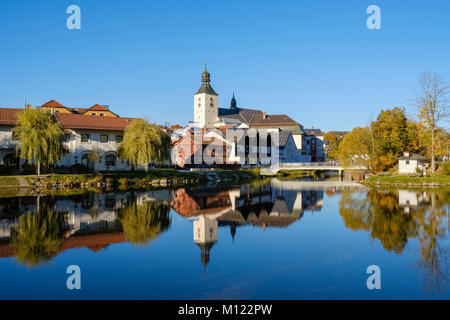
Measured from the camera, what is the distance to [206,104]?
102 meters

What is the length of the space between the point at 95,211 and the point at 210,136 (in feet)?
141

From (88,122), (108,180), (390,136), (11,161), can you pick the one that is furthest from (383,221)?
(11,161)

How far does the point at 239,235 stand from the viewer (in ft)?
41.5

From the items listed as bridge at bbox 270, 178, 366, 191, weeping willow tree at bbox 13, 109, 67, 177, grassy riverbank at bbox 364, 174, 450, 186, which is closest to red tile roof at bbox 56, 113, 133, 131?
weeping willow tree at bbox 13, 109, 67, 177

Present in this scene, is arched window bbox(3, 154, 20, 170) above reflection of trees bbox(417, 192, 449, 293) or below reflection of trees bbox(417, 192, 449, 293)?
above

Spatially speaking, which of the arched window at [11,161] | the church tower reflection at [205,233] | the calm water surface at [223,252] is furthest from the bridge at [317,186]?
the arched window at [11,161]

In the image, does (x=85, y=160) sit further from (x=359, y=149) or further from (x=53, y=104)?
(x=53, y=104)

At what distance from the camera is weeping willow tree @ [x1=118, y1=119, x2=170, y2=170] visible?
34.7 metres

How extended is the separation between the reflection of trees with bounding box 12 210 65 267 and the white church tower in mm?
86968

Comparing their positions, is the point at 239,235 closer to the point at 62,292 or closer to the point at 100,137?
the point at 62,292

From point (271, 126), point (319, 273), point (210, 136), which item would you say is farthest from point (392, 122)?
point (271, 126)

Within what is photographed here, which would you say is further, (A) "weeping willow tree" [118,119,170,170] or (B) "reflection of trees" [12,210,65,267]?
(A) "weeping willow tree" [118,119,170,170]

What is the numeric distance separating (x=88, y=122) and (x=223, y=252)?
34.7 m

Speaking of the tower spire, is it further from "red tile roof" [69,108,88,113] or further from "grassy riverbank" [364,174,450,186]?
"grassy riverbank" [364,174,450,186]
